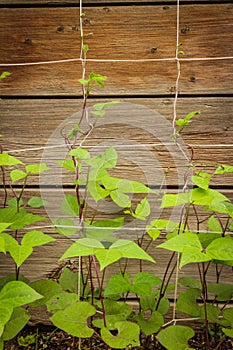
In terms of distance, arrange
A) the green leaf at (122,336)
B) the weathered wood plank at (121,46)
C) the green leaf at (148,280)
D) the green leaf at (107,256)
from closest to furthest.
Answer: the green leaf at (107,256) → the green leaf at (122,336) → the green leaf at (148,280) → the weathered wood plank at (121,46)

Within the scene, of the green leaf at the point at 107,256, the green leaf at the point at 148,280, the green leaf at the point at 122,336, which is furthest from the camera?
the green leaf at the point at 148,280

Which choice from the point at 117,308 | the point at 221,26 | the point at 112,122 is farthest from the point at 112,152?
the point at 221,26

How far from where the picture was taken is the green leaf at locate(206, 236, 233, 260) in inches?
35.9

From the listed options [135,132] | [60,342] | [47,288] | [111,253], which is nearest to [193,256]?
[111,253]

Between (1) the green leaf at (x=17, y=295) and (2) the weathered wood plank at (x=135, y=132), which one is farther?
(2) the weathered wood plank at (x=135, y=132)

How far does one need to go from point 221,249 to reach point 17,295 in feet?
1.33

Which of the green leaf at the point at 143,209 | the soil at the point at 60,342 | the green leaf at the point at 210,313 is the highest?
the green leaf at the point at 143,209

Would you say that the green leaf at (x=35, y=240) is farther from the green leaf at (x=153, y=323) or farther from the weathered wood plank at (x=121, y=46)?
the weathered wood plank at (x=121, y=46)

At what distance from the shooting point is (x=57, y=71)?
1.31 m

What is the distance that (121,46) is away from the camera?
4.25 feet

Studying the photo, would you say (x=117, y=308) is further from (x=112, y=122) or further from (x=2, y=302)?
(x=112, y=122)

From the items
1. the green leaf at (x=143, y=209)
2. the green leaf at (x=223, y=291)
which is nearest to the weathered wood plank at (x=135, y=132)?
the green leaf at (x=143, y=209)

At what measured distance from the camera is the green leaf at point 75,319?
0.97m

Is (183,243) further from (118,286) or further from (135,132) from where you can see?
(135,132)
